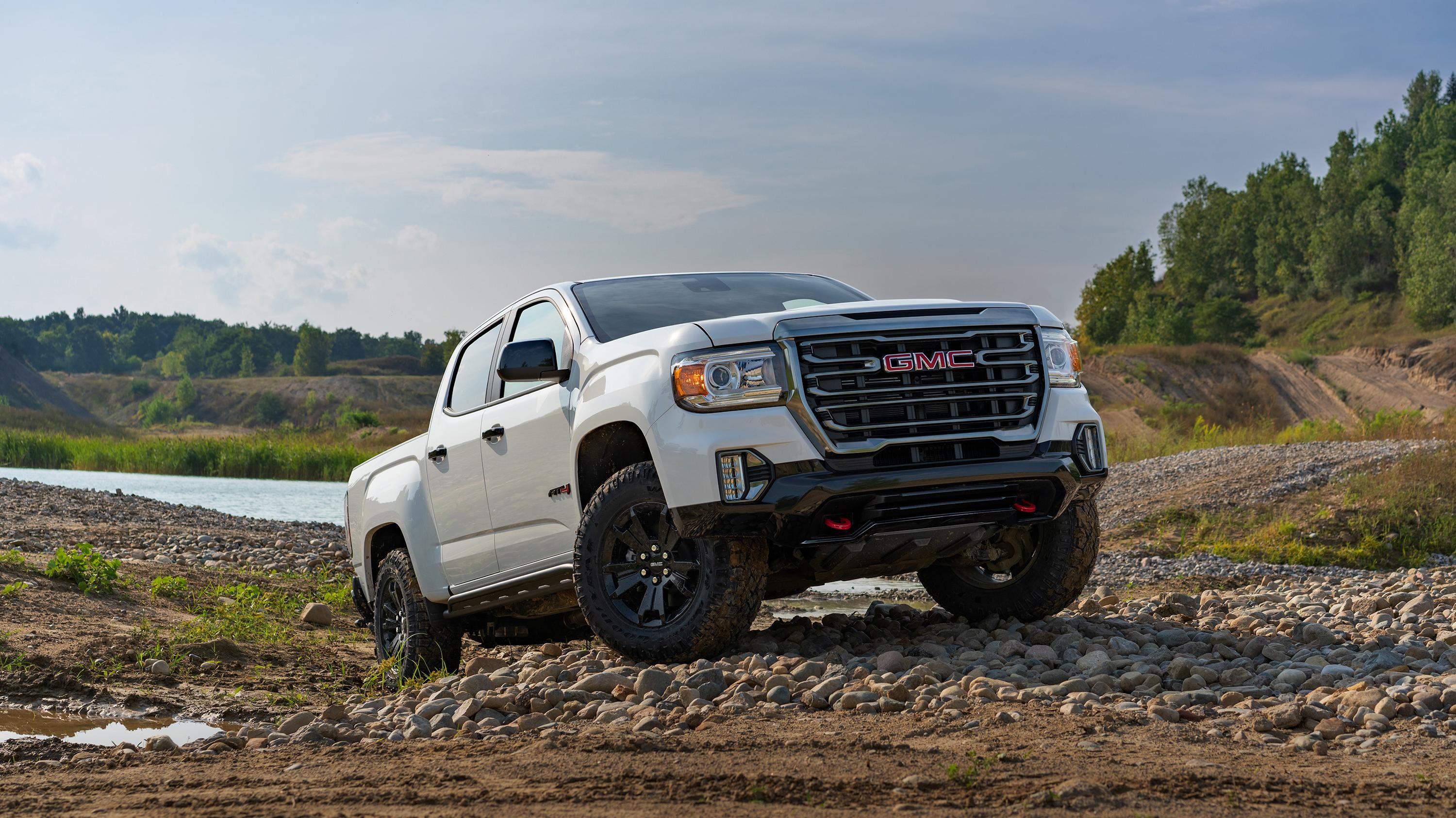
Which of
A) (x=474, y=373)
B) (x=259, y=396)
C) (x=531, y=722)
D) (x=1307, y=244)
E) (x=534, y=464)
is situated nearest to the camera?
(x=531, y=722)

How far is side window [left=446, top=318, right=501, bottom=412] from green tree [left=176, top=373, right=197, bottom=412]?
132 metres

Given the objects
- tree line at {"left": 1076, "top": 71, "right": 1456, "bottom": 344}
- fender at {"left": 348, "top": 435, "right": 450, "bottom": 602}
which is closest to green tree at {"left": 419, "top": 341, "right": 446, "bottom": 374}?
tree line at {"left": 1076, "top": 71, "right": 1456, "bottom": 344}

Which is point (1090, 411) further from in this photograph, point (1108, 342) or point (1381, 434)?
point (1108, 342)

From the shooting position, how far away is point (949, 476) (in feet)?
17.8

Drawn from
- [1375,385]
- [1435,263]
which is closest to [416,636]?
[1375,385]

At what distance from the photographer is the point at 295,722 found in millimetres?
5965

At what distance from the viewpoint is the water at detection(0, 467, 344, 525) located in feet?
93.4

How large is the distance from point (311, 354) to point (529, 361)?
155 meters

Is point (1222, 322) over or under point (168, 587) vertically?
over

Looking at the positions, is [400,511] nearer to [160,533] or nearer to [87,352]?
[160,533]

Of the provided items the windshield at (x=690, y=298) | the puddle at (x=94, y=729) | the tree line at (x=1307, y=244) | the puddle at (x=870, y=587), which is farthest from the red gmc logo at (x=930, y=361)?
the tree line at (x=1307, y=244)

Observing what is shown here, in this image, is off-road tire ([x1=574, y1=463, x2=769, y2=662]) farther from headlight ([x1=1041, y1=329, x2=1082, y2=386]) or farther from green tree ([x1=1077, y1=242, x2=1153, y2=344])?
green tree ([x1=1077, y1=242, x2=1153, y2=344])

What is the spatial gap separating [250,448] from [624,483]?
40.0 meters

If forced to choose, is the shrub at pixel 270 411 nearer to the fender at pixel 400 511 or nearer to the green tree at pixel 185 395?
the green tree at pixel 185 395
